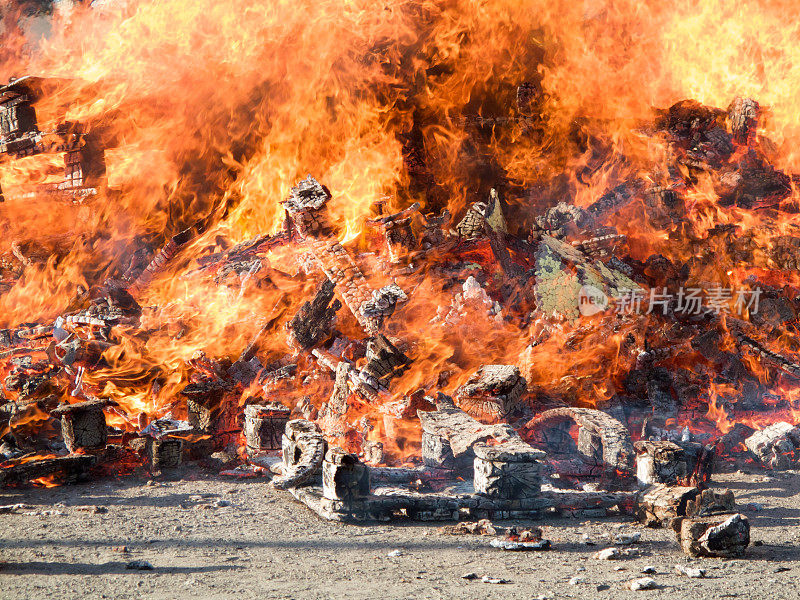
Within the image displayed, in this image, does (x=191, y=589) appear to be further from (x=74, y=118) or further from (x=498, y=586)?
(x=74, y=118)

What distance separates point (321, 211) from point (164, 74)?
5.18 meters

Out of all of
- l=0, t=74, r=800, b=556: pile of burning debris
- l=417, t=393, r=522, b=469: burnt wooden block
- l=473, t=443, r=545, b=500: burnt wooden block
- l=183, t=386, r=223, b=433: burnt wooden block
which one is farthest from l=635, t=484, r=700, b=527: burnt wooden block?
l=183, t=386, r=223, b=433: burnt wooden block

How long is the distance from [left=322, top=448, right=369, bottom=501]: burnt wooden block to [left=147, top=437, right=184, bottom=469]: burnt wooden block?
12.4ft

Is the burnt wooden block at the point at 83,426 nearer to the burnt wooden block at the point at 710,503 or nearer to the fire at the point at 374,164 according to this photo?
the fire at the point at 374,164

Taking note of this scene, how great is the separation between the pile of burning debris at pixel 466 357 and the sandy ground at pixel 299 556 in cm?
78

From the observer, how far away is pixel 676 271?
18219 mm

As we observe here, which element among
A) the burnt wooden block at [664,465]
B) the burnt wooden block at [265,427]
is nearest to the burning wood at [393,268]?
the burnt wooden block at [265,427]

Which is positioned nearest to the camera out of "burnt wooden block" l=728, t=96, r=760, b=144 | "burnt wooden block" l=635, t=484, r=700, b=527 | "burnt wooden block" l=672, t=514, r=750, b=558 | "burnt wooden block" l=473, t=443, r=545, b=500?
"burnt wooden block" l=672, t=514, r=750, b=558

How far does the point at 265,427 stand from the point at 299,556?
193 inches

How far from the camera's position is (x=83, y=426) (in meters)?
13.4

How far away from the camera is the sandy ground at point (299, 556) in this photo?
26.8ft

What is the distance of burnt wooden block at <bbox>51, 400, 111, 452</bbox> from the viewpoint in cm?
1334

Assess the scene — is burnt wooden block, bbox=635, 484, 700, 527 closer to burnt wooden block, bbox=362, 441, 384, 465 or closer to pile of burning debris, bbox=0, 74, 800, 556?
pile of burning debris, bbox=0, 74, 800, 556

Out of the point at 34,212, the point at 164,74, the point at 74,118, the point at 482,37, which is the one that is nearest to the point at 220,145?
the point at 164,74
